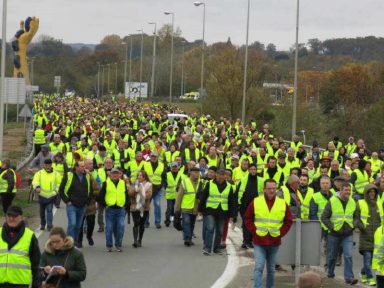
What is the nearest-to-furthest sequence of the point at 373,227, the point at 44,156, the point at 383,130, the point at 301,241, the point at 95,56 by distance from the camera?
the point at 301,241 < the point at 373,227 < the point at 44,156 < the point at 383,130 < the point at 95,56

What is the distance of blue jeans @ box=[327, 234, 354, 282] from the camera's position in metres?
14.9

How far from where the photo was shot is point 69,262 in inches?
390

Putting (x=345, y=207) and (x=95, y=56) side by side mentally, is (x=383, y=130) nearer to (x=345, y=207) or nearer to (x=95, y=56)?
(x=345, y=207)

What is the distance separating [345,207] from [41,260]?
6315 millimetres

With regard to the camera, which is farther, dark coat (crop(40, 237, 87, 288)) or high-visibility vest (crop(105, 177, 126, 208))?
high-visibility vest (crop(105, 177, 126, 208))

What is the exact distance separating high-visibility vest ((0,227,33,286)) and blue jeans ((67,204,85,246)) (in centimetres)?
765

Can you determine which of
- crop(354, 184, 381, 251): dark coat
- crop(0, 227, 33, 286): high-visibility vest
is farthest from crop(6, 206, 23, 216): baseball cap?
crop(354, 184, 381, 251): dark coat

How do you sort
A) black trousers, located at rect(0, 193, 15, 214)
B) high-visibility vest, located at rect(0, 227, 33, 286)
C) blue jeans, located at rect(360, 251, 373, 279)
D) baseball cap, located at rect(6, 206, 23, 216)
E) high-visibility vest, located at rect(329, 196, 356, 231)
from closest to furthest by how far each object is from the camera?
baseball cap, located at rect(6, 206, 23, 216), high-visibility vest, located at rect(0, 227, 33, 286), blue jeans, located at rect(360, 251, 373, 279), high-visibility vest, located at rect(329, 196, 356, 231), black trousers, located at rect(0, 193, 15, 214)

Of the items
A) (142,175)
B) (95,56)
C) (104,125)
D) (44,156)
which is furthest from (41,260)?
(95,56)

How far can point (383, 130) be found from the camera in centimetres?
4800

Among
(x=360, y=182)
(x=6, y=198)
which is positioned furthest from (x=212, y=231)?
(x=6, y=198)

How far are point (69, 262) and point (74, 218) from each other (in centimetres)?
840

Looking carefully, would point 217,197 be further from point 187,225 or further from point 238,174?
point 238,174

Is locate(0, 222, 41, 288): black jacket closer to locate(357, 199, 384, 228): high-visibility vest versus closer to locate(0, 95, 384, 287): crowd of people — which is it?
locate(0, 95, 384, 287): crowd of people
